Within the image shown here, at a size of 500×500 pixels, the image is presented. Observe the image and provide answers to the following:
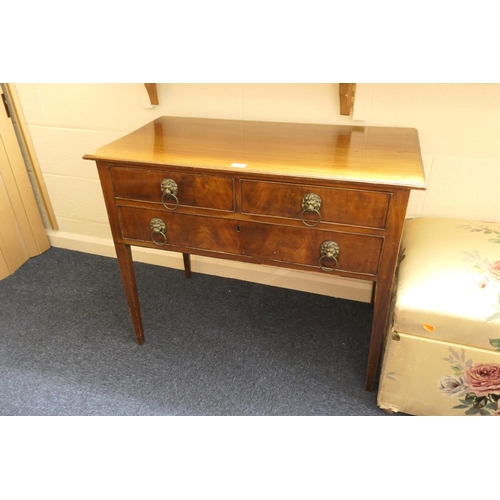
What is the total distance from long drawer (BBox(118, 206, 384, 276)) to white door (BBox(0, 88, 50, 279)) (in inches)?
36.9

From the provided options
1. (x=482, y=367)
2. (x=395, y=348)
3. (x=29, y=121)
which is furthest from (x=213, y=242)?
(x=29, y=121)

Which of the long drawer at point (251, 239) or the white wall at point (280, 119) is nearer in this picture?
the long drawer at point (251, 239)

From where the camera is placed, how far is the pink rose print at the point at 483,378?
104 cm

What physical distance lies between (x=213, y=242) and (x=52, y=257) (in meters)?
1.24

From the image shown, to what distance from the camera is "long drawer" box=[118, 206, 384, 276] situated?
107 centimetres

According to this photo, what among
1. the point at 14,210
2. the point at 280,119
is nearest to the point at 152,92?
the point at 280,119

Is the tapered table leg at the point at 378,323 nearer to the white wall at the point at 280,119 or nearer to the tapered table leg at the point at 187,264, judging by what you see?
the white wall at the point at 280,119

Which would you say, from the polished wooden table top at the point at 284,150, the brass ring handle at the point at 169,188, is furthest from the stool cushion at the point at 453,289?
the brass ring handle at the point at 169,188

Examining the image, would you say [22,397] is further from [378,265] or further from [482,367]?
[482,367]

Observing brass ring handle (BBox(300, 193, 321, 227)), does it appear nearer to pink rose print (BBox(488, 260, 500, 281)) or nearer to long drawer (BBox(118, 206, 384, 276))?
long drawer (BBox(118, 206, 384, 276))

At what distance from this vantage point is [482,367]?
1.04 m

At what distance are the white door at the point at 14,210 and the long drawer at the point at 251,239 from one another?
0.94 meters

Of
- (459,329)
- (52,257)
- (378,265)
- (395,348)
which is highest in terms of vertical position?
(378,265)

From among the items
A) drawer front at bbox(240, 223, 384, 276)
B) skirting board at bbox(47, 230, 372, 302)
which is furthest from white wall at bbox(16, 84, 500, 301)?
drawer front at bbox(240, 223, 384, 276)
